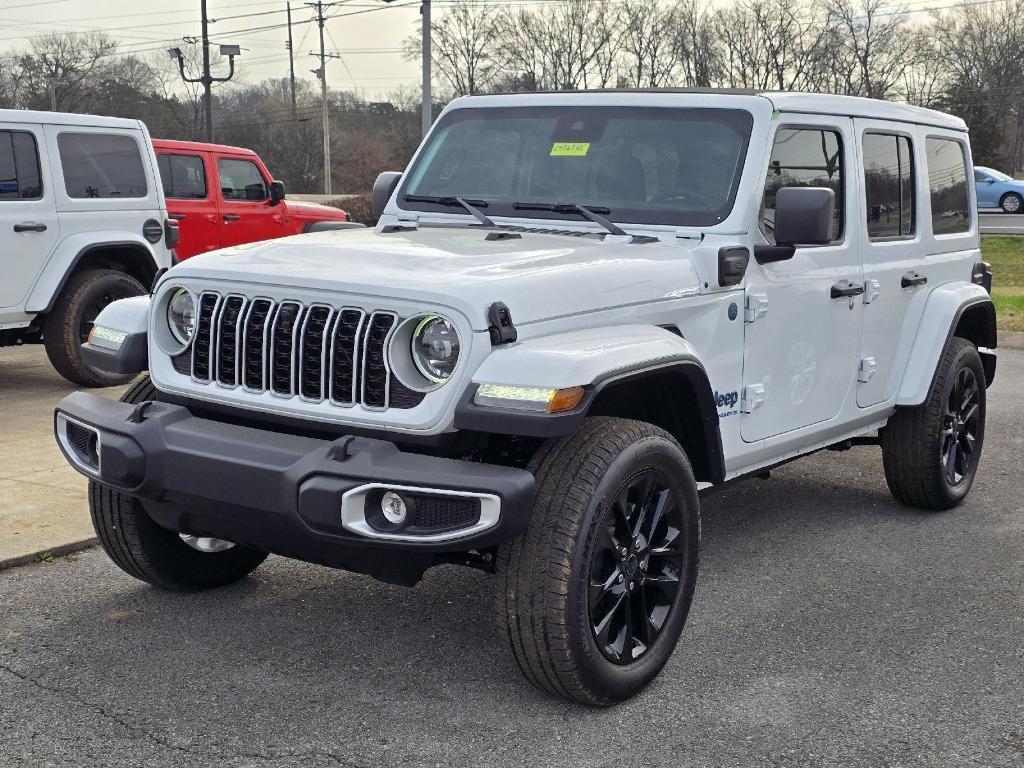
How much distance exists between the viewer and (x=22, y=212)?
9.34 m

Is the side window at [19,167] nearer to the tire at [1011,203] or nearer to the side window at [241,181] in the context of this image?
the side window at [241,181]

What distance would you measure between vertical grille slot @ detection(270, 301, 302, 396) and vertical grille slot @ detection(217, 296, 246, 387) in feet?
0.56

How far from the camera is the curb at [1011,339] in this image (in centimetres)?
1267

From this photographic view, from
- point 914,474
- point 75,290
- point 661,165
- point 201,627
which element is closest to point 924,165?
point 914,474

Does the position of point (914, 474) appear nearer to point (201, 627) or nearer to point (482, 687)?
point (482, 687)

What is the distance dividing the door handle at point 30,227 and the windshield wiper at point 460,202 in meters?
5.04

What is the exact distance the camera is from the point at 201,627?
4.56 metres

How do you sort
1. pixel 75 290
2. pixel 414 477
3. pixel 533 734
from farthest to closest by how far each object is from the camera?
pixel 75 290
pixel 533 734
pixel 414 477

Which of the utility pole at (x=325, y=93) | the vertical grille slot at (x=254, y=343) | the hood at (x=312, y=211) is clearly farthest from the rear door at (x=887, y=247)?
the utility pole at (x=325, y=93)

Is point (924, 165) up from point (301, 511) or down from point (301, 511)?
up

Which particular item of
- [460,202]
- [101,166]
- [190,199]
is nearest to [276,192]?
[190,199]

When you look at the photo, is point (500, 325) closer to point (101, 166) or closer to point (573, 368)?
point (573, 368)

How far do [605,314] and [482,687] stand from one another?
126 cm

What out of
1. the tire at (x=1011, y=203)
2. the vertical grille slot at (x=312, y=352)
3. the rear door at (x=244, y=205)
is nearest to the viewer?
the vertical grille slot at (x=312, y=352)
